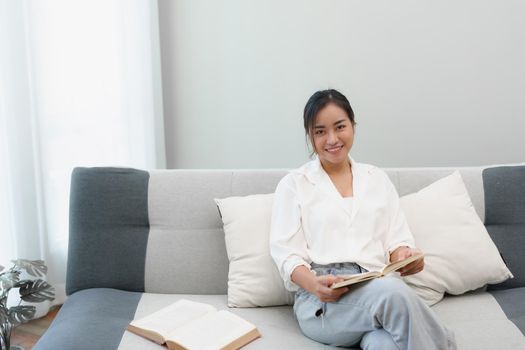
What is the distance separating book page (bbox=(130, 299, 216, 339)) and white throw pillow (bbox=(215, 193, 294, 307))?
0.14 m

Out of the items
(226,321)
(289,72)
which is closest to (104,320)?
(226,321)

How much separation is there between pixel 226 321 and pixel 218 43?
1.79 m

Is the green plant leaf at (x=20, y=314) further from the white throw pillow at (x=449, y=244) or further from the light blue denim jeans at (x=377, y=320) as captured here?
the white throw pillow at (x=449, y=244)

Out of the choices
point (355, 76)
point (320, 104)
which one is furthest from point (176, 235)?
point (355, 76)

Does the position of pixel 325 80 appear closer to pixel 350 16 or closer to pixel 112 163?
pixel 350 16

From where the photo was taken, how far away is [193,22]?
304 cm

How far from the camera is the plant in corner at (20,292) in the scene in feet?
6.52

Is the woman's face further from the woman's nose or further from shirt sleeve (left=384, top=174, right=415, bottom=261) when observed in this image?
shirt sleeve (left=384, top=174, right=415, bottom=261)

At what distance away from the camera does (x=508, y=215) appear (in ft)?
6.84

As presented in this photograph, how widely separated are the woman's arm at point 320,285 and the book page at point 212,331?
0.21 metres

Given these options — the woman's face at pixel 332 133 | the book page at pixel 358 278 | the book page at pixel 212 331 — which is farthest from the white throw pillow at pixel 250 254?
the book page at pixel 358 278

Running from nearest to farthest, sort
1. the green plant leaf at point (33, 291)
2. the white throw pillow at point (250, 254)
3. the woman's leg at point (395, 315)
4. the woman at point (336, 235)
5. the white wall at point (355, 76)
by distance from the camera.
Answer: the woman's leg at point (395, 315)
the woman at point (336, 235)
the white throw pillow at point (250, 254)
the green plant leaf at point (33, 291)
the white wall at point (355, 76)

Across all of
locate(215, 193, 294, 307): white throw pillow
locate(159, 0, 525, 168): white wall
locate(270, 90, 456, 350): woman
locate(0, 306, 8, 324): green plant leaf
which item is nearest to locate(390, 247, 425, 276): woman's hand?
locate(270, 90, 456, 350): woman

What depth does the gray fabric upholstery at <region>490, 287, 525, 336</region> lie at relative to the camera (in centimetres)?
177
